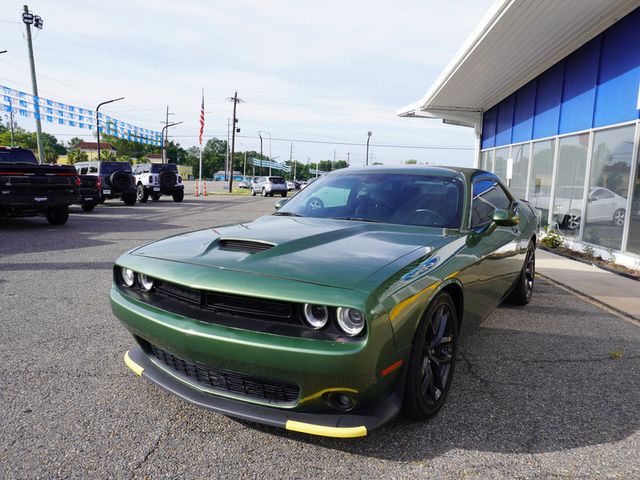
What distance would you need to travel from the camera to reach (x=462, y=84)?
13.9 metres

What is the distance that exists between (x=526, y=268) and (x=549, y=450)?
116 inches

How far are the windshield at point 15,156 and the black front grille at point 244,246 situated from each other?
10866 mm

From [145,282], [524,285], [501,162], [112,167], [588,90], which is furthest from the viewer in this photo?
[112,167]

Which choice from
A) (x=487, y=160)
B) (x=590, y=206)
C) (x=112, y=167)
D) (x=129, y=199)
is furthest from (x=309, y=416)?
(x=129, y=199)

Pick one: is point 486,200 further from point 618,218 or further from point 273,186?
point 273,186

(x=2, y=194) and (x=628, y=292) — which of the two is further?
(x=2, y=194)

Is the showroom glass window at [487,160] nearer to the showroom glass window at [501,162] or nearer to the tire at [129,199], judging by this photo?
the showroom glass window at [501,162]

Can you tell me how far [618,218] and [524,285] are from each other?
4.39 metres

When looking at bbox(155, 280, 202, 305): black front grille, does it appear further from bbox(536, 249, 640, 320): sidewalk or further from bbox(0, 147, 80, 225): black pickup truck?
bbox(0, 147, 80, 225): black pickup truck

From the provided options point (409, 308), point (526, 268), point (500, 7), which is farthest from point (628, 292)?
point (500, 7)

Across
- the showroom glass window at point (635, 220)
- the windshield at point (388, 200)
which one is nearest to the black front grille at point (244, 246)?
the windshield at point (388, 200)

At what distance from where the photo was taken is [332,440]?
7.56 ft

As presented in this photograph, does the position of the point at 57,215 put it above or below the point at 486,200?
below

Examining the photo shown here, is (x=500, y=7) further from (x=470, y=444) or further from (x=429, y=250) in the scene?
(x=470, y=444)
